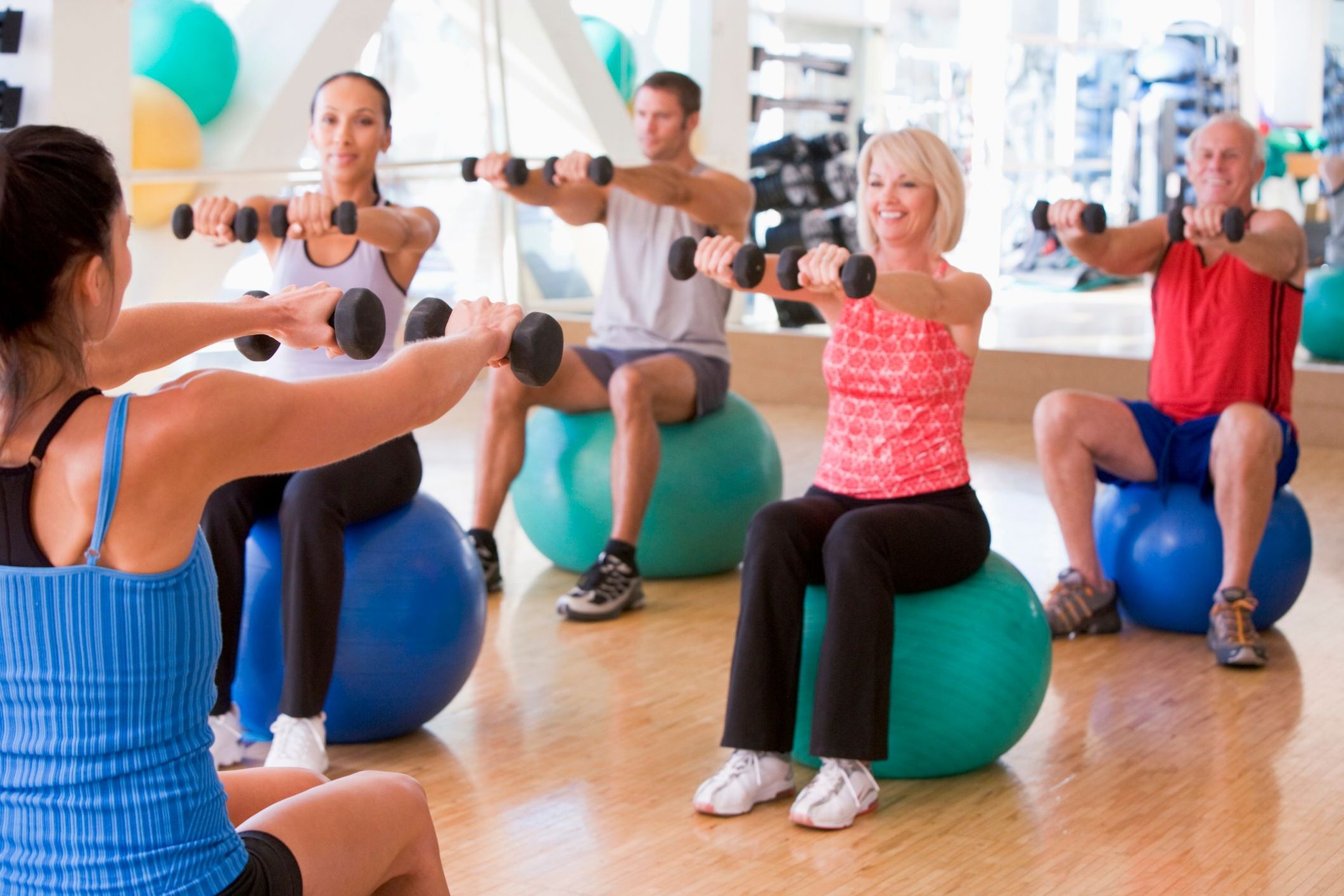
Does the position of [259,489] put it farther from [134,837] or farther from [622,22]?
[622,22]

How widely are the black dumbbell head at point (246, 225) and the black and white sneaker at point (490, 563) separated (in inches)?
45.8

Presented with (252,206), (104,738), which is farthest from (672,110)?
(104,738)

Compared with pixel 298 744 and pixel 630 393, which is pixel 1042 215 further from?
pixel 298 744

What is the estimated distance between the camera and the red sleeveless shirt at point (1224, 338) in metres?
3.32

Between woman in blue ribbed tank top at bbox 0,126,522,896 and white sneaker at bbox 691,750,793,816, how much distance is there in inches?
45.0

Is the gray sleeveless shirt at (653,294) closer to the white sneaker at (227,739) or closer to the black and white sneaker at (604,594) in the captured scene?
the black and white sneaker at (604,594)

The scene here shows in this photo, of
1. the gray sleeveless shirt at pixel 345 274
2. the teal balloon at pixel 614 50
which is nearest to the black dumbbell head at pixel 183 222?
the gray sleeveless shirt at pixel 345 274

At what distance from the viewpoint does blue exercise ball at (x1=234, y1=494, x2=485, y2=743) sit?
99.0 inches

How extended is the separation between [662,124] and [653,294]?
42cm

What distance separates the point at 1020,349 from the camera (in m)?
6.43

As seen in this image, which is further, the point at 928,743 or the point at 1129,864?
the point at 928,743

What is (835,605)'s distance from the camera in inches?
91.3

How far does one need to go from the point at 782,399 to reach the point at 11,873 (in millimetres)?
5682

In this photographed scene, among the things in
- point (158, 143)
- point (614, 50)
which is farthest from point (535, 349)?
point (614, 50)
